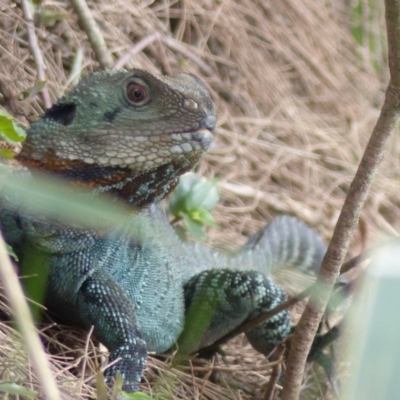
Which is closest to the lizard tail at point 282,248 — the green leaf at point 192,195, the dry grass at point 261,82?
the dry grass at point 261,82

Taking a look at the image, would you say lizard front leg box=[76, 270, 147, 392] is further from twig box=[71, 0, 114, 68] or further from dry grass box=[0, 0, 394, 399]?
twig box=[71, 0, 114, 68]

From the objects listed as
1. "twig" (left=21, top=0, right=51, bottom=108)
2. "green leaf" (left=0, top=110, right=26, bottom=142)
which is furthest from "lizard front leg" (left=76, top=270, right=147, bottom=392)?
"twig" (left=21, top=0, right=51, bottom=108)

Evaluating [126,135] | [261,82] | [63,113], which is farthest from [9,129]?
[261,82]

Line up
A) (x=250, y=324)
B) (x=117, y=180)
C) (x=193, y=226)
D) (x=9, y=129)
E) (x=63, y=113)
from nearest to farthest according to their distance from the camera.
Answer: (x=9, y=129), (x=117, y=180), (x=63, y=113), (x=250, y=324), (x=193, y=226)

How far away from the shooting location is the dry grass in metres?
5.39

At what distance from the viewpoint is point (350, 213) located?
117 inches

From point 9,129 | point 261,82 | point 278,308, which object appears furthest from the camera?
point 261,82

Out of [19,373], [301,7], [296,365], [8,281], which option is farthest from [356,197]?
[301,7]

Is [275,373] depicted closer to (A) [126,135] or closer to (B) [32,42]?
(A) [126,135]

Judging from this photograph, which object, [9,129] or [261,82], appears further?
[261,82]

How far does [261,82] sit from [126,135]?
4.25 meters

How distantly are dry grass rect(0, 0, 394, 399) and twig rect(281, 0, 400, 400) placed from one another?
1220 millimetres

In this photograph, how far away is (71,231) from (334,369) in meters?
1.44

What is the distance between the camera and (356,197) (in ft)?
9.65
